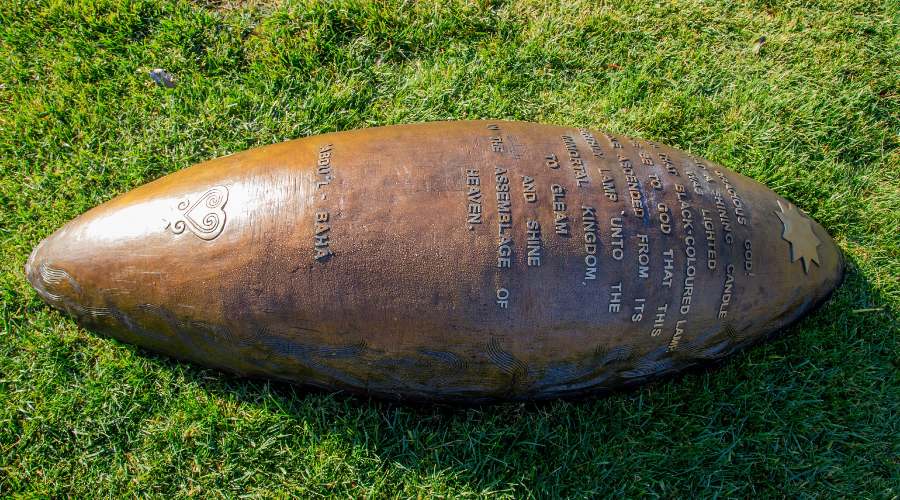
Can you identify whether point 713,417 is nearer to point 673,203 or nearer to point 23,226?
point 673,203

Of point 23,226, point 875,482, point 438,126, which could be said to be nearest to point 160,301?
point 438,126

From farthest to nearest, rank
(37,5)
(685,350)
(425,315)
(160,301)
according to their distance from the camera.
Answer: (37,5) → (685,350) → (160,301) → (425,315)

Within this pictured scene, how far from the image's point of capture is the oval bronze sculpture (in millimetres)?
2451

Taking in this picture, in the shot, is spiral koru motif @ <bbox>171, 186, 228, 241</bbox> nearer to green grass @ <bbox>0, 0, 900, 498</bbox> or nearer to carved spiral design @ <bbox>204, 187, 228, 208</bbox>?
carved spiral design @ <bbox>204, 187, 228, 208</bbox>

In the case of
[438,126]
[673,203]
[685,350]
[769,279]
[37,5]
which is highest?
[37,5]

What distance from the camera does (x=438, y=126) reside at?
2.94 m

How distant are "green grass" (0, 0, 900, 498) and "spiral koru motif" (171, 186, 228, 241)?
3.67ft

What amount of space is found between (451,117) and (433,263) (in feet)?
6.51

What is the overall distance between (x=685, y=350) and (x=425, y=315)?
128 cm

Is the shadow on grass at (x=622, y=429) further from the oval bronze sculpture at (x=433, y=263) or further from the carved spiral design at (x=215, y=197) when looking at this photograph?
the carved spiral design at (x=215, y=197)

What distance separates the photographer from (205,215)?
8.46 ft

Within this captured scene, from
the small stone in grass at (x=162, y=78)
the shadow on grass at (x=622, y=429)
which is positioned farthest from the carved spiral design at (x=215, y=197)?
the small stone in grass at (x=162, y=78)

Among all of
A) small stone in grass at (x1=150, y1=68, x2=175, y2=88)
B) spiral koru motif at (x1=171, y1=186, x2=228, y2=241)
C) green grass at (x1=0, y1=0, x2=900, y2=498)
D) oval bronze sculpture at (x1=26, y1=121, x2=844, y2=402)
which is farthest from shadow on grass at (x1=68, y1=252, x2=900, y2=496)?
small stone in grass at (x1=150, y1=68, x2=175, y2=88)

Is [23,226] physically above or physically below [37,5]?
below
